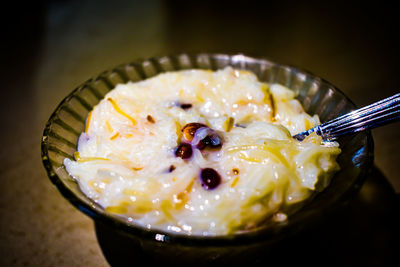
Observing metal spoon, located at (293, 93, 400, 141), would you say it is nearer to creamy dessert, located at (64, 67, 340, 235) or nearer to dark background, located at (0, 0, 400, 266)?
creamy dessert, located at (64, 67, 340, 235)

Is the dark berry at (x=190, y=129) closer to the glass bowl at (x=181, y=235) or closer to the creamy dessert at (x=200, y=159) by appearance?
the creamy dessert at (x=200, y=159)

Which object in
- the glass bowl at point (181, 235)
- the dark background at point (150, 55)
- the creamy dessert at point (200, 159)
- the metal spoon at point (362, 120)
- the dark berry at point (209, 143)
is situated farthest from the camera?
the dark background at point (150, 55)

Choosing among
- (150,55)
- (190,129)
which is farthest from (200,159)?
(150,55)

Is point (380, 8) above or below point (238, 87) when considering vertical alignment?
above

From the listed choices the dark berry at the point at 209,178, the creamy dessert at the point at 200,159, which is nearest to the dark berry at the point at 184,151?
the creamy dessert at the point at 200,159

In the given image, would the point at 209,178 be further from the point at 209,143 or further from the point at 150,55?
the point at 150,55

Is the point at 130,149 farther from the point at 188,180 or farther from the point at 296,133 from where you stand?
the point at 296,133

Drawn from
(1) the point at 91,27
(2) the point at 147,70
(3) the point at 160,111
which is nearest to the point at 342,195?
(3) the point at 160,111

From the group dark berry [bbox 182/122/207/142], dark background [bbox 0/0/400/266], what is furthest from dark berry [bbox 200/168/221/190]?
dark background [bbox 0/0/400/266]
